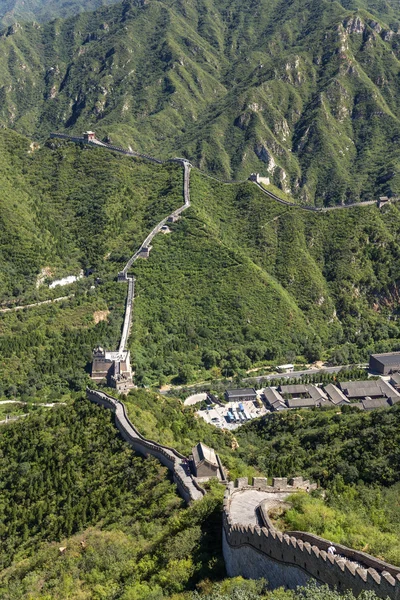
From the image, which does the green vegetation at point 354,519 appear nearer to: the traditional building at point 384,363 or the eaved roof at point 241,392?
the eaved roof at point 241,392

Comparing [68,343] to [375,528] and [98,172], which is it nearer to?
[98,172]

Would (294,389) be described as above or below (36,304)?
below

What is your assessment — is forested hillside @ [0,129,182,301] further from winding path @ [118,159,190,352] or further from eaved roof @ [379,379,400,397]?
eaved roof @ [379,379,400,397]

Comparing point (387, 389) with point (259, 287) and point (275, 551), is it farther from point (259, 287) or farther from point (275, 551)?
point (275, 551)

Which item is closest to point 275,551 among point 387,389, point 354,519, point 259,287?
point 354,519

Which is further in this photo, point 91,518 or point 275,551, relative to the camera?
point 91,518

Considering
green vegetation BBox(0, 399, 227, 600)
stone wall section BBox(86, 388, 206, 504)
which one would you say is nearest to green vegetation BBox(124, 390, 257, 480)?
stone wall section BBox(86, 388, 206, 504)
